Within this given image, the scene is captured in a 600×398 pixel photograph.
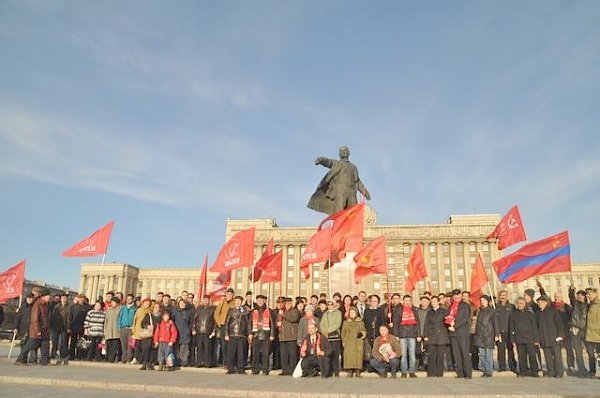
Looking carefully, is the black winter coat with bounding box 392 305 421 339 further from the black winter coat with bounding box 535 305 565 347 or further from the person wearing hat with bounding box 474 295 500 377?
the black winter coat with bounding box 535 305 565 347

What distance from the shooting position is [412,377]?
10461 millimetres

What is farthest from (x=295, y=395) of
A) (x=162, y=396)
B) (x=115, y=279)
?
(x=115, y=279)

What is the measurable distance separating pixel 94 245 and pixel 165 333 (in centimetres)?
608

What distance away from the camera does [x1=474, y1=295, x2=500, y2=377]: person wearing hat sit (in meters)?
10.9

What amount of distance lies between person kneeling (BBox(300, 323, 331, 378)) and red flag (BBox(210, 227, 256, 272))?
4.67 m

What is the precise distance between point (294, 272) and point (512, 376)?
77.1 metres

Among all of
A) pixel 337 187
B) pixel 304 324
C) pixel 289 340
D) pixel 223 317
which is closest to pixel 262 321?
pixel 289 340

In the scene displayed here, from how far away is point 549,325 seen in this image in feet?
37.0

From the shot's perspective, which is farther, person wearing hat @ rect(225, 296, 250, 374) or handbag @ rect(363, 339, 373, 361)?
person wearing hat @ rect(225, 296, 250, 374)

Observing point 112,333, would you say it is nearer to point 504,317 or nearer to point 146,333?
point 146,333

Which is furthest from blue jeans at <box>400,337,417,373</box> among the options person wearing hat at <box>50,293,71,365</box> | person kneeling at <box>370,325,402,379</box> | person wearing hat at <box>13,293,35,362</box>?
person wearing hat at <box>13,293,35,362</box>

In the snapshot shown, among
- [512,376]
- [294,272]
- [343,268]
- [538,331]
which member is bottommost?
[512,376]

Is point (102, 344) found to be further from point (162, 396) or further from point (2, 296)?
point (162, 396)

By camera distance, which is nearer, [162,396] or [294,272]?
[162,396]
